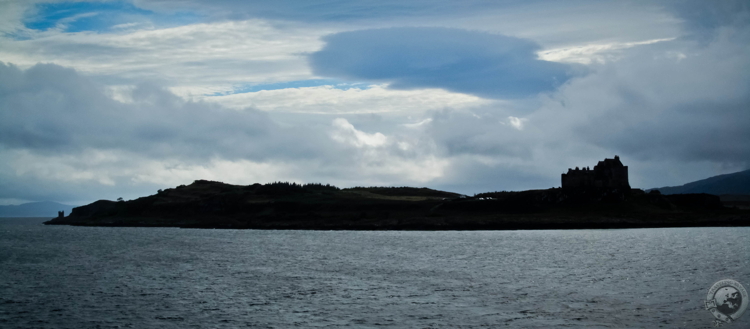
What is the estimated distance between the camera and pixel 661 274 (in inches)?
2432

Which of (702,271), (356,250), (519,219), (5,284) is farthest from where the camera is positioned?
(519,219)

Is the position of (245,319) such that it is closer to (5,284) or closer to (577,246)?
(5,284)

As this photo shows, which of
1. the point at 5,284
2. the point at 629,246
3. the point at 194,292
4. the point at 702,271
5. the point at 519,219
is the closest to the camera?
the point at 194,292

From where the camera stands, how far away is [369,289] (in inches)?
2120

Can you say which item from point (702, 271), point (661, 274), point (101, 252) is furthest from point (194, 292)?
point (101, 252)

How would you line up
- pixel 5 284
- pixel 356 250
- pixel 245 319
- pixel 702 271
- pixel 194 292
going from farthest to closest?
pixel 356 250 → pixel 702 271 → pixel 5 284 → pixel 194 292 → pixel 245 319

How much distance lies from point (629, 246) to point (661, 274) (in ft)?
149

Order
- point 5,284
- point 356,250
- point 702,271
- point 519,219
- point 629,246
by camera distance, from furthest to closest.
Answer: point 519,219, point 629,246, point 356,250, point 702,271, point 5,284

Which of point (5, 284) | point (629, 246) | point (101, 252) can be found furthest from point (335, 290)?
point (629, 246)

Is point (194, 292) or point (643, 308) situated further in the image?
point (194, 292)

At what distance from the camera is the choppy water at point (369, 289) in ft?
132

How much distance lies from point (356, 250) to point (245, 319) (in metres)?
57.9

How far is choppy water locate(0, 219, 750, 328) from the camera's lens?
1580 inches

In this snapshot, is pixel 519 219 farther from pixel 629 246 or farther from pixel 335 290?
pixel 335 290
